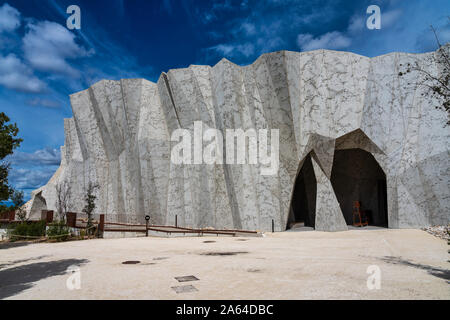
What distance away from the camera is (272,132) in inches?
966

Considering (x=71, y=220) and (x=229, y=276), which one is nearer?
(x=229, y=276)

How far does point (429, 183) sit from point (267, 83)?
1454 centimetres

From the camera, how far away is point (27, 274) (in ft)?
25.1

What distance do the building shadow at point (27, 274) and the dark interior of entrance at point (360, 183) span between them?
87.6ft

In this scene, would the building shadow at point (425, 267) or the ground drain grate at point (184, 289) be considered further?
the building shadow at point (425, 267)

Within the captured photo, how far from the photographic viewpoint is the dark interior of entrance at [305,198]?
28.7 meters

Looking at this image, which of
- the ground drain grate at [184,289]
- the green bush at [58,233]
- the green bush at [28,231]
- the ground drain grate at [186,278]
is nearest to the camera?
the ground drain grate at [184,289]

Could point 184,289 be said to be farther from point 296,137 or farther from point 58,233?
point 296,137

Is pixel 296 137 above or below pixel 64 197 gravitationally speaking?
above

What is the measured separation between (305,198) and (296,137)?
10520 mm

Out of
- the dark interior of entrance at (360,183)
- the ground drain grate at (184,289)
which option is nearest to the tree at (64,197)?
the dark interior of entrance at (360,183)

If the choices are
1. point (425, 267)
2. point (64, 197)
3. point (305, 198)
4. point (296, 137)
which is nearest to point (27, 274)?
point (425, 267)

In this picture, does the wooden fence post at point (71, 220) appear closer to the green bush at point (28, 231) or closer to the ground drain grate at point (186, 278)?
the green bush at point (28, 231)
